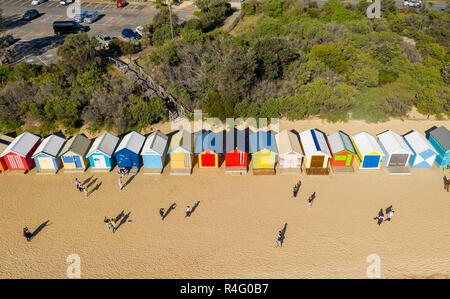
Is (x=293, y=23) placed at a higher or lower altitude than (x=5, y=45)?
lower

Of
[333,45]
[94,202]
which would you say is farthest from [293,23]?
[94,202]

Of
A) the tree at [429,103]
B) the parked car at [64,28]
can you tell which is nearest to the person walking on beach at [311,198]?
the tree at [429,103]

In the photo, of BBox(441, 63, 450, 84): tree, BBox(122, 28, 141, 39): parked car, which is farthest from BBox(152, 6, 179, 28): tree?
BBox(441, 63, 450, 84): tree

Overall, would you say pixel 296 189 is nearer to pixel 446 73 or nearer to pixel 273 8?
pixel 446 73

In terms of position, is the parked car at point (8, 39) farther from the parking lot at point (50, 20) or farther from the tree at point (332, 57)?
the tree at point (332, 57)

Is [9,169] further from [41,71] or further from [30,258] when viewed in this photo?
[41,71]

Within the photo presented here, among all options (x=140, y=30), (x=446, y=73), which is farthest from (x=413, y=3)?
(x=140, y=30)
